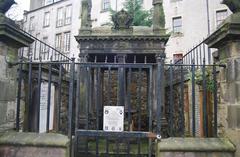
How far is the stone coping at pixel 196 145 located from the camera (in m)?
3.64

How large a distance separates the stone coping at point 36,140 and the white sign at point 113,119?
64 centimetres

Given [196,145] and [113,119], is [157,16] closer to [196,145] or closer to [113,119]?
[113,119]

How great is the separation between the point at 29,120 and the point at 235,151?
4.31 metres

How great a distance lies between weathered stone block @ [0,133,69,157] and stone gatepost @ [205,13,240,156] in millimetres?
2366

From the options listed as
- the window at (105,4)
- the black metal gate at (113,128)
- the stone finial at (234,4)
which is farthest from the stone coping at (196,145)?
the window at (105,4)

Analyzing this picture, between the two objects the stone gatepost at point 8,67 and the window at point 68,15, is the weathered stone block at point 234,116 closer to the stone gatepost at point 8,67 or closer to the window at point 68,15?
the stone gatepost at point 8,67

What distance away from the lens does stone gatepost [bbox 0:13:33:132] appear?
12.5ft

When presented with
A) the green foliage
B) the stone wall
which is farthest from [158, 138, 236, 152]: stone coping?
the green foliage

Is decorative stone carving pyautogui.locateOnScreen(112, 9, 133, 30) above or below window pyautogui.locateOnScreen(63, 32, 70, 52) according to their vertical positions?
below

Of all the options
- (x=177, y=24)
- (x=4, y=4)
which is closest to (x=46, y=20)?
(x=177, y=24)

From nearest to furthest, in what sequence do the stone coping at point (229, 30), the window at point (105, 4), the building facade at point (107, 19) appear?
the stone coping at point (229, 30), the building facade at point (107, 19), the window at point (105, 4)

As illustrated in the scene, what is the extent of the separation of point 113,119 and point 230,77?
6.00 ft

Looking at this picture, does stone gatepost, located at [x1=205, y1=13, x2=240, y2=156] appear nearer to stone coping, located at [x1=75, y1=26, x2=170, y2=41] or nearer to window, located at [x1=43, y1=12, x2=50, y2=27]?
stone coping, located at [x1=75, y1=26, x2=170, y2=41]

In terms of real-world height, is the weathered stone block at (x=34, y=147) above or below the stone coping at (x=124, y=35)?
below
